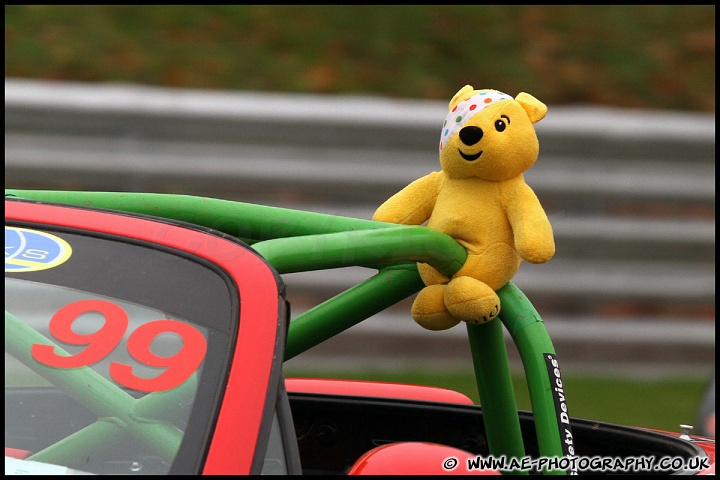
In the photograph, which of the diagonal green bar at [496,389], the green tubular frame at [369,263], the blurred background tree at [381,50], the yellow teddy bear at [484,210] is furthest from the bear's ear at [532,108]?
the blurred background tree at [381,50]

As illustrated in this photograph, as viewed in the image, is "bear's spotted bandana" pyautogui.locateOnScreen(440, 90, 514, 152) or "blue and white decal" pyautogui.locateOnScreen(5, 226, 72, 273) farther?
"bear's spotted bandana" pyautogui.locateOnScreen(440, 90, 514, 152)

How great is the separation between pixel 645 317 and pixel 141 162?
269cm

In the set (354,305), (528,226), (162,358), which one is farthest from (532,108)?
(162,358)

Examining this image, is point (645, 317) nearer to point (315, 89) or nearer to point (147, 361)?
point (315, 89)

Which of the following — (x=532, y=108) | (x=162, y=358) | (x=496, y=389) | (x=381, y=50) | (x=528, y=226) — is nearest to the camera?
(x=162, y=358)

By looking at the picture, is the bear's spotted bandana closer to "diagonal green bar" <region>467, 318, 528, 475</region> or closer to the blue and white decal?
"diagonal green bar" <region>467, 318, 528, 475</region>

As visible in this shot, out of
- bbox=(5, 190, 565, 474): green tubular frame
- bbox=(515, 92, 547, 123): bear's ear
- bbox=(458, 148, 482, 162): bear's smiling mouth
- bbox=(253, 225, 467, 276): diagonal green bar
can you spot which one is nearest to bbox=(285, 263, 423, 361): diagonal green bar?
bbox=(5, 190, 565, 474): green tubular frame

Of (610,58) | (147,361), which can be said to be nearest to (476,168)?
(147,361)

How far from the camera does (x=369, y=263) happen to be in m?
1.94

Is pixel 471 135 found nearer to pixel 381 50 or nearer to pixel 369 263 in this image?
pixel 369 263

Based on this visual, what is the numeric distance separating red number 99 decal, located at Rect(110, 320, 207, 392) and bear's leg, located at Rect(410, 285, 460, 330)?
24.6 inches

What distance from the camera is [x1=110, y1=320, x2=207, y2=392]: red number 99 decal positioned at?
152 cm

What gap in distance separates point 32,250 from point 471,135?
0.84 metres

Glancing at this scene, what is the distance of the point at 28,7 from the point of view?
6.71m
